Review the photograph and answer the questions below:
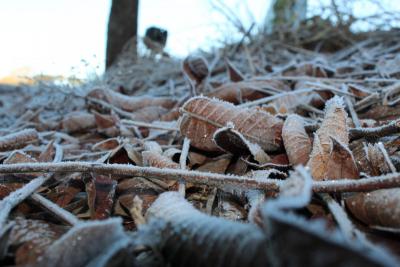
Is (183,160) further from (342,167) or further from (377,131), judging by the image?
(377,131)

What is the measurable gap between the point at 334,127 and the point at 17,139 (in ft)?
3.44

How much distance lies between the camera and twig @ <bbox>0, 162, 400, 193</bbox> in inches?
24.0

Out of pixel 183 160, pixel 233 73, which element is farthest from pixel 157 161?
pixel 233 73

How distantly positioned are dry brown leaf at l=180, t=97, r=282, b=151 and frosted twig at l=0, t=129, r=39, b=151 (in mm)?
625

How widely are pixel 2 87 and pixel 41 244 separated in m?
5.56

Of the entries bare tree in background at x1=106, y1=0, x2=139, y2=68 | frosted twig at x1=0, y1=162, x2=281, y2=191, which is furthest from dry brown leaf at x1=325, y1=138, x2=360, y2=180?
bare tree in background at x1=106, y1=0, x2=139, y2=68

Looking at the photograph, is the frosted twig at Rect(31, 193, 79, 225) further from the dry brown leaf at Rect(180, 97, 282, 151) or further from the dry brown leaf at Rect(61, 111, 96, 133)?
the dry brown leaf at Rect(61, 111, 96, 133)

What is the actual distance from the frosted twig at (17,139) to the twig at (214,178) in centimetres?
43

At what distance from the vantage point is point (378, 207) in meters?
0.61

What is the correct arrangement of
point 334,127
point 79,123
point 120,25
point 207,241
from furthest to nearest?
point 120,25, point 79,123, point 334,127, point 207,241

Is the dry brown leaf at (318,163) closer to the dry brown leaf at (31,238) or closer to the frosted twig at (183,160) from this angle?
the frosted twig at (183,160)

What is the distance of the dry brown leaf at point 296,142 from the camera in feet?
2.73

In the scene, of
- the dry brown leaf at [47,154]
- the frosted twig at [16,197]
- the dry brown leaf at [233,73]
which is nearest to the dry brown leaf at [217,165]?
the frosted twig at [16,197]

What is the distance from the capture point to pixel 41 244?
23.5 inches
